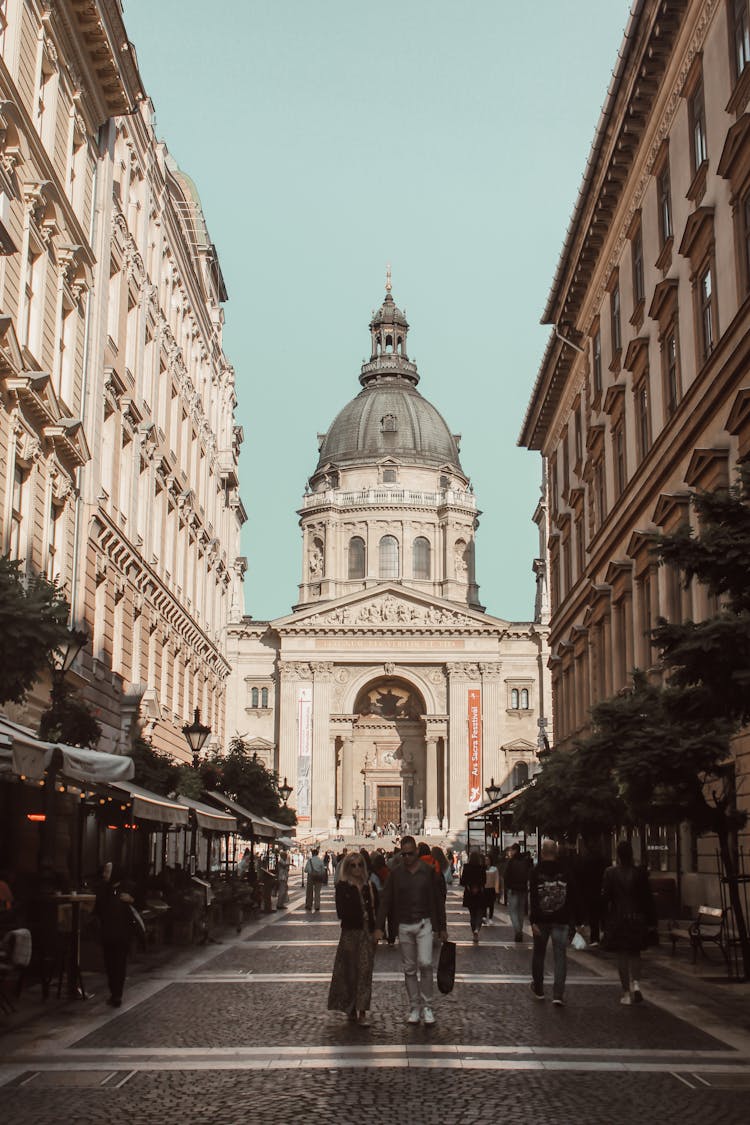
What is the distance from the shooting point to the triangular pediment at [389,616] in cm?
9425

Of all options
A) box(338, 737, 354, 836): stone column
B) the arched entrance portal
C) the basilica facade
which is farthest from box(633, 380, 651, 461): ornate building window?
the arched entrance portal

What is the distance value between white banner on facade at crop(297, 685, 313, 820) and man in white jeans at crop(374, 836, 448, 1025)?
77.4 meters

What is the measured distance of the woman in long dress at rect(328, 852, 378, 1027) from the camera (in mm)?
13359

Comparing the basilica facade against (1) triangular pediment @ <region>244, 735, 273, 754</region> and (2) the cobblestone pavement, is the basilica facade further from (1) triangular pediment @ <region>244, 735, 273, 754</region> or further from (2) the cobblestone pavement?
(2) the cobblestone pavement

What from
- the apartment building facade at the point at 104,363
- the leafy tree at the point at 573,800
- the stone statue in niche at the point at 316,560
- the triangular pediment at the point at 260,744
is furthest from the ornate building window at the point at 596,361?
the stone statue in niche at the point at 316,560

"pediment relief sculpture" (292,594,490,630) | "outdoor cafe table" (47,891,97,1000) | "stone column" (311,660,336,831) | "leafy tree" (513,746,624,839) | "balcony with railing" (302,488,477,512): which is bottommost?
"outdoor cafe table" (47,891,97,1000)

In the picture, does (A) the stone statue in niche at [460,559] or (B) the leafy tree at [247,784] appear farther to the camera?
(A) the stone statue in niche at [460,559]

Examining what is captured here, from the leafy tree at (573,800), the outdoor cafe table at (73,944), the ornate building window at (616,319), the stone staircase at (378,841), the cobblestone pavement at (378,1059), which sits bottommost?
the cobblestone pavement at (378,1059)

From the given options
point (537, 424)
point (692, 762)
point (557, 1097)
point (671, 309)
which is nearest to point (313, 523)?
point (537, 424)

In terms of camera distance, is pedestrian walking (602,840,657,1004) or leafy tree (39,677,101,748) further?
leafy tree (39,677,101,748)

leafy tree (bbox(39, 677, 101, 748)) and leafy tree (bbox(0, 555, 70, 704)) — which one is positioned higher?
leafy tree (bbox(0, 555, 70, 704))

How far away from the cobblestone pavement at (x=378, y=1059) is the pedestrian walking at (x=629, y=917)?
32 cm

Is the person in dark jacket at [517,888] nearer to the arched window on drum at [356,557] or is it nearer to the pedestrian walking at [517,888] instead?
the pedestrian walking at [517,888]

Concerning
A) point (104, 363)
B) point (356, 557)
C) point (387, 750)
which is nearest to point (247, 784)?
point (104, 363)
